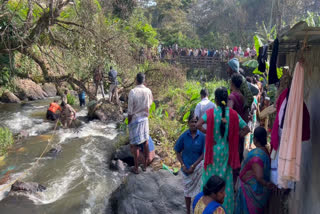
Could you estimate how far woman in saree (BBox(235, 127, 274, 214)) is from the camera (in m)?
3.38

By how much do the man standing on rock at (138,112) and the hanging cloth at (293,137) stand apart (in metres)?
2.96

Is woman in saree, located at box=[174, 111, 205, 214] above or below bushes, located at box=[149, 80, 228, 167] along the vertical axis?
above

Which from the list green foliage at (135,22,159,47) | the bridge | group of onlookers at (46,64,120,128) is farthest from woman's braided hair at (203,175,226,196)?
green foliage at (135,22,159,47)

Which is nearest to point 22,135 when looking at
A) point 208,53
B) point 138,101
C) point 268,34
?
point 138,101

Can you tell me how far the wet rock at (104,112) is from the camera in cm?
1252

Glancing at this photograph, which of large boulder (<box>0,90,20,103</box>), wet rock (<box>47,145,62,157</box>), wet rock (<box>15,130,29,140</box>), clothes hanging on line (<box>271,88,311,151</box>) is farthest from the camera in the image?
large boulder (<box>0,90,20,103</box>)

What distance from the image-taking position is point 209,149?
333 centimetres

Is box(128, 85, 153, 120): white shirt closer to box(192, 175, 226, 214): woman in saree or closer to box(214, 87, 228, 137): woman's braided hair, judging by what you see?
box(214, 87, 228, 137): woman's braided hair

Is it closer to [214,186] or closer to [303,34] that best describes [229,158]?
[214,186]

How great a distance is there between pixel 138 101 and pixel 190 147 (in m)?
1.74

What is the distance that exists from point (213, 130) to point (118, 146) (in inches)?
222

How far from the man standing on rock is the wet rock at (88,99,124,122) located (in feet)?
23.5

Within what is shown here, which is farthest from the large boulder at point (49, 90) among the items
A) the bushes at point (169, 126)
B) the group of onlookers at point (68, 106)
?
the bushes at point (169, 126)

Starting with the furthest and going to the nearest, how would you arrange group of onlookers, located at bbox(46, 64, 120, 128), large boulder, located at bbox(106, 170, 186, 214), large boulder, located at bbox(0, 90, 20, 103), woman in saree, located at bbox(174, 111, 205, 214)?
1. large boulder, located at bbox(0, 90, 20, 103)
2. group of onlookers, located at bbox(46, 64, 120, 128)
3. large boulder, located at bbox(106, 170, 186, 214)
4. woman in saree, located at bbox(174, 111, 205, 214)
